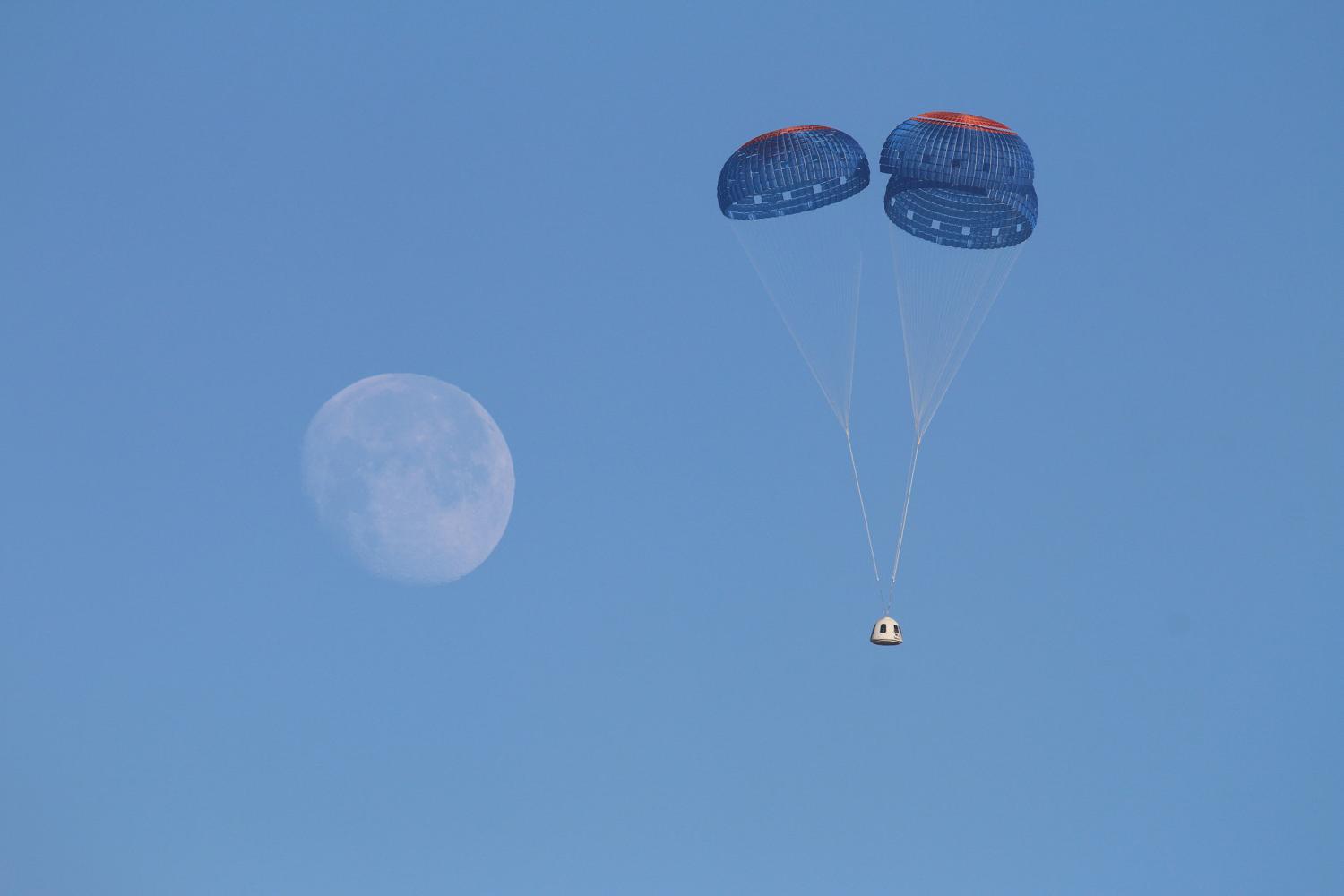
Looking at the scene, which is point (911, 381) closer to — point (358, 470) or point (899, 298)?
point (899, 298)

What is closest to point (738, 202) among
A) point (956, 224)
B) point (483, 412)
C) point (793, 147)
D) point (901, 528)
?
point (793, 147)

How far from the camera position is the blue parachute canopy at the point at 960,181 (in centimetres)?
4750

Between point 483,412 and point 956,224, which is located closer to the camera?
point 956,224

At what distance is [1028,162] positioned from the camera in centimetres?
4834

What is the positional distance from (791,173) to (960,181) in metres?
3.70

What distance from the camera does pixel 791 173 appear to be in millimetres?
48594

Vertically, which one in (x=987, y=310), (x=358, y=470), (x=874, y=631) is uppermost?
(x=987, y=310)

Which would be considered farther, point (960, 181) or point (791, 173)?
point (791, 173)

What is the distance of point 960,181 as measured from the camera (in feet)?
155

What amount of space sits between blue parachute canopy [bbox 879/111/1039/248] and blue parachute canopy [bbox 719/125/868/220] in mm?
974

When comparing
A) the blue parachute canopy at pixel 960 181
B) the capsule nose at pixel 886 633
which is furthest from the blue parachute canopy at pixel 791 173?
the capsule nose at pixel 886 633

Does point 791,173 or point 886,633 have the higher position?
point 791,173

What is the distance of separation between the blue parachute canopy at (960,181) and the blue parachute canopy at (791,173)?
0.97 metres

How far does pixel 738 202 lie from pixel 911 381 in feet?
18.0
